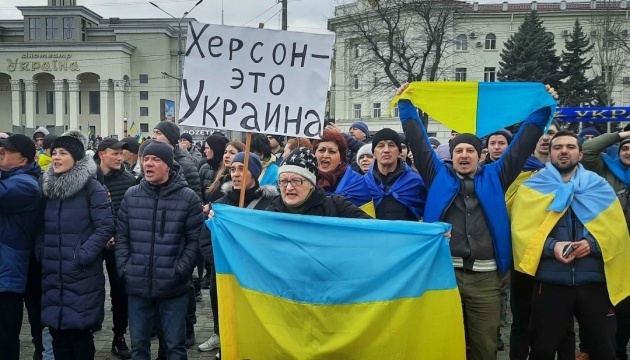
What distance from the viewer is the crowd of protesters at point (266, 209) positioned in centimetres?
436

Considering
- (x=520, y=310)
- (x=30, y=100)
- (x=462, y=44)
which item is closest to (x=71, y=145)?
(x=520, y=310)

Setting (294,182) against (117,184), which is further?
(117,184)

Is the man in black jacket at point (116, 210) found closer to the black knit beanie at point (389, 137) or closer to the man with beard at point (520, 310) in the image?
the black knit beanie at point (389, 137)

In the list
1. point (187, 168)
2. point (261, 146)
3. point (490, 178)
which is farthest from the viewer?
point (261, 146)

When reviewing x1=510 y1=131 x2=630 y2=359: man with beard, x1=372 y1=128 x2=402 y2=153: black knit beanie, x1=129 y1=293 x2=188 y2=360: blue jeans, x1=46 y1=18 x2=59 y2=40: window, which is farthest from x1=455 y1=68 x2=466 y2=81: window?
x1=129 y1=293 x2=188 y2=360: blue jeans

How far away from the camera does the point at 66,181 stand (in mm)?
4574

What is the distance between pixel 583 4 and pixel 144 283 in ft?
233

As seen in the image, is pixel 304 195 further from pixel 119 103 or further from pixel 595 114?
pixel 119 103

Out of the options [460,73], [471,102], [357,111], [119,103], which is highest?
[460,73]

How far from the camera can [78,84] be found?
2830 inches

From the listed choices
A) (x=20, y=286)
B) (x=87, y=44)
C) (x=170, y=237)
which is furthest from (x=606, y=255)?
(x=87, y=44)

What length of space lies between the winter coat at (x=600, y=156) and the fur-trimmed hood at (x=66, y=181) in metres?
4.47

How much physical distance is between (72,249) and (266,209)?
1.54m

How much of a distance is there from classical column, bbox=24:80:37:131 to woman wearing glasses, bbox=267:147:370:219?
7681 cm
